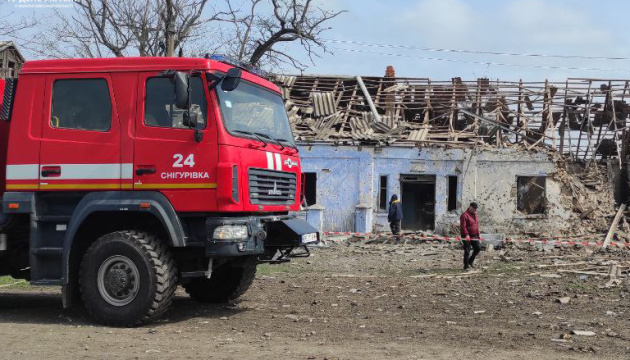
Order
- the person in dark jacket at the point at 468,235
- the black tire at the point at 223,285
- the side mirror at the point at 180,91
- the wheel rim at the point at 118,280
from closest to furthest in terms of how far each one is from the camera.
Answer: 1. the side mirror at the point at 180,91
2. the wheel rim at the point at 118,280
3. the black tire at the point at 223,285
4. the person in dark jacket at the point at 468,235

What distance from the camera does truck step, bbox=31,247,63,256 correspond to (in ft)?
28.2

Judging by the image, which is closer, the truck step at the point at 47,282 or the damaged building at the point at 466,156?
the truck step at the point at 47,282

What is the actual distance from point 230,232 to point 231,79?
1868 mm

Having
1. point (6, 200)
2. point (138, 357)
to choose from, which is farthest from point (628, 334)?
point (6, 200)

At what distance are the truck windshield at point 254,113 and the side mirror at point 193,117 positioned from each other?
28 centimetres

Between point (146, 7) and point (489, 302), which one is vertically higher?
point (146, 7)

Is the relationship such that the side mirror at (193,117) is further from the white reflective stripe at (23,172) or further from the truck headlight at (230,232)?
the white reflective stripe at (23,172)

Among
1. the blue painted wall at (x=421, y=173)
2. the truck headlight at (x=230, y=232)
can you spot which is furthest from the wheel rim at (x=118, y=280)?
the blue painted wall at (x=421, y=173)

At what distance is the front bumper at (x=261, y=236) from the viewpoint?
815cm

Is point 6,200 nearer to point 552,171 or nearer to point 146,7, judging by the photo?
point 552,171

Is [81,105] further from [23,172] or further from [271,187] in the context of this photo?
[271,187]

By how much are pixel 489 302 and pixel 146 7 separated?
1037 inches

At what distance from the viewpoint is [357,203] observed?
2648cm

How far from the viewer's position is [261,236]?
8.52 m
